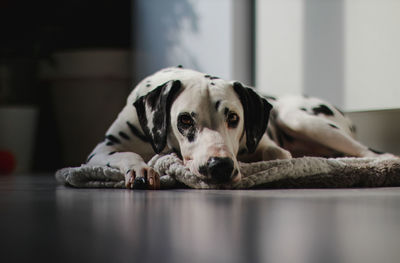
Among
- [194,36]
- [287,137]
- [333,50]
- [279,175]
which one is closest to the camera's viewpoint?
[279,175]

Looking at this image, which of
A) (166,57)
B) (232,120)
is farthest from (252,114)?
(166,57)

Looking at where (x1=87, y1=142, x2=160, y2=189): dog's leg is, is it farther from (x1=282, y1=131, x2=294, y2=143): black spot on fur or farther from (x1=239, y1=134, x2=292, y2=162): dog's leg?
(x1=282, y1=131, x2=294, y2=143): black spot on fur

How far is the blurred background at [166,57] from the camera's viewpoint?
10.1ft

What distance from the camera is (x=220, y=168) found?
1.83 meters

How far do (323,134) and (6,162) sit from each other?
8.72ft

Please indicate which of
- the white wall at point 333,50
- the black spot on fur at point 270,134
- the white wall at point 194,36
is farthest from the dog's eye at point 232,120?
the white wall at point 194,36

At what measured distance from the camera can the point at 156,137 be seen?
85.2 inches

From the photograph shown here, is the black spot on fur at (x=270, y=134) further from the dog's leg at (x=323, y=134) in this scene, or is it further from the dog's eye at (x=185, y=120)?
the dog's eye at (x=185, y=120)

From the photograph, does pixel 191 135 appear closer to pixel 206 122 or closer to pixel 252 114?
pixel 206 122

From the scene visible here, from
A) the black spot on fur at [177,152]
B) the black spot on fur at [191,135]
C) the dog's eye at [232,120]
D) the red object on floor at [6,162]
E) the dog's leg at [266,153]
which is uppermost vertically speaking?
the dog's eye at [232,120]

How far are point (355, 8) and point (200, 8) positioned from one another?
4.68 ft

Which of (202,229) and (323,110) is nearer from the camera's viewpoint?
(202,229)

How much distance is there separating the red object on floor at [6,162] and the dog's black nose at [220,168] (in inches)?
115

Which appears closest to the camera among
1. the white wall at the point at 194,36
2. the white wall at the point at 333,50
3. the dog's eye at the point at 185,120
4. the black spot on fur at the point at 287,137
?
the dog's eye at the point at 185,120
